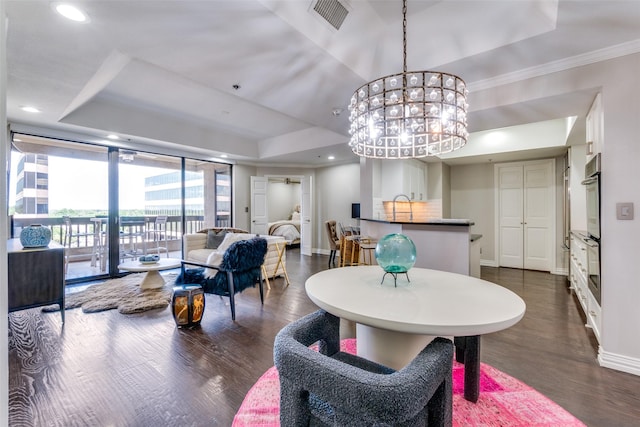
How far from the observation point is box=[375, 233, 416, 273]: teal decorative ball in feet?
5.58

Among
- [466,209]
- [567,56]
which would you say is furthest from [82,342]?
[466,209]

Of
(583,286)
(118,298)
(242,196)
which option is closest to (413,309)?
(583,286)

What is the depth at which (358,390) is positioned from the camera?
0.84 m

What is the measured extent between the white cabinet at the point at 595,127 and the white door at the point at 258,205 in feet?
19.5

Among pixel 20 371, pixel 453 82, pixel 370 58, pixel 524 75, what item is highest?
pixel 370 58

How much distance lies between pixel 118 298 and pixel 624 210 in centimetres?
538

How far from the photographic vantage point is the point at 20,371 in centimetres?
206

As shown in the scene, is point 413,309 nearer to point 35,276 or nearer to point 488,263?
point 35,276

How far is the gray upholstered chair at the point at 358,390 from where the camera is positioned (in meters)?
0.82

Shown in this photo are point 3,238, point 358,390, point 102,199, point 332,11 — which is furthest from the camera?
point 102,199

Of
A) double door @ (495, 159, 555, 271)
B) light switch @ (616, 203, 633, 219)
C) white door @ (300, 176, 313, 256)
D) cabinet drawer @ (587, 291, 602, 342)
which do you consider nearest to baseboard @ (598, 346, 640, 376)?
cabinet drawer @ (587, 291, 602, 342)

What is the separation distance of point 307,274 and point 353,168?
10.2 ft

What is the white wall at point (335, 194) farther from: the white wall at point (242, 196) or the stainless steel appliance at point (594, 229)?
the stainless steel appliance at point (594, 229)

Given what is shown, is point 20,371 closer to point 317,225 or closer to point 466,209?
point 317,225
